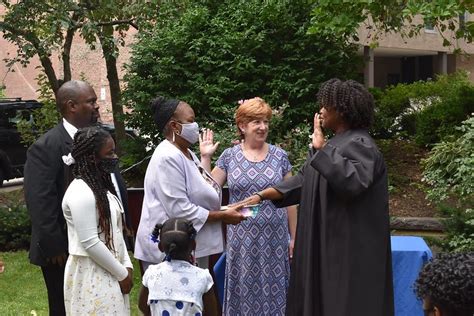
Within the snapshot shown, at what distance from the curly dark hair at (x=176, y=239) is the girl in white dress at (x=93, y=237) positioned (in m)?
0.33

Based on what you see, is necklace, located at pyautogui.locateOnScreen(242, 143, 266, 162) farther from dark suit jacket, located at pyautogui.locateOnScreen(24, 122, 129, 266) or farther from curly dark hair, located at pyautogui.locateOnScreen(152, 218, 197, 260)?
curly dark hair, located at pyautogui.locateOnScreen(152, 218, 197, 260)

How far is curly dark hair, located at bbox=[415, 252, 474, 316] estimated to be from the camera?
3.12 meters

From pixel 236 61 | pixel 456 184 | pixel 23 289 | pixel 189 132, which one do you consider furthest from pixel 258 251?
pixel 236 61

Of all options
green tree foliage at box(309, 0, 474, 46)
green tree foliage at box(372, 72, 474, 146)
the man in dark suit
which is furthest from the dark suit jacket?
green tree foliage at box(372, 72, 474, 146)

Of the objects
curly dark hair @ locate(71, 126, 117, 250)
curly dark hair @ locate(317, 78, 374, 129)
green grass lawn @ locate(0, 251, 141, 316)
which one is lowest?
green grass lawn @ locate(0, 251, 141, 316)

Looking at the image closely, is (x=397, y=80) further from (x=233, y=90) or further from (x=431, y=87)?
(x=233, y=90)

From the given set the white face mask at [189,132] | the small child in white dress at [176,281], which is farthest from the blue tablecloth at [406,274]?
the small child in white dress at [176,281]

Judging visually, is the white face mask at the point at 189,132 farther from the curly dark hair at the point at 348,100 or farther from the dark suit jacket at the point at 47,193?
the curly dark hair at the point at 348,100

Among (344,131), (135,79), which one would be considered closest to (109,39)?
(135,79)

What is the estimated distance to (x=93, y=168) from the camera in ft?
15.4

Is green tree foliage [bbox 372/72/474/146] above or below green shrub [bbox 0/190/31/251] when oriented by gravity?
above

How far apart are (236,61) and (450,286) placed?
795cm

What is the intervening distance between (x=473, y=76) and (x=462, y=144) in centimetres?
2587

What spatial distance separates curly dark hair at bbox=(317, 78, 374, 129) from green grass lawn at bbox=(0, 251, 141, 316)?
126 inches
